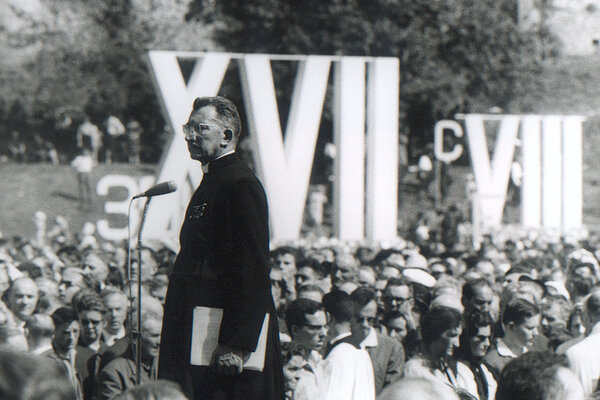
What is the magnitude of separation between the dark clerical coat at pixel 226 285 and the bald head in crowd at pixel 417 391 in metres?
1.38

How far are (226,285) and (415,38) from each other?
2855cm

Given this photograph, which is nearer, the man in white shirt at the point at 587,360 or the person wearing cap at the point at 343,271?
the man in white shirt at the point at 587,360

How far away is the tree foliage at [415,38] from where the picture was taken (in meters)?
31.5

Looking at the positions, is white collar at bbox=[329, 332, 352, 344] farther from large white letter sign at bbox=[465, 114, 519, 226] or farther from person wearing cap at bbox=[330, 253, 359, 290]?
large white letter sign at bbox=[465, 114, 519, 226]

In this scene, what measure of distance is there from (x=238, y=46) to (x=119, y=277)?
2329cm

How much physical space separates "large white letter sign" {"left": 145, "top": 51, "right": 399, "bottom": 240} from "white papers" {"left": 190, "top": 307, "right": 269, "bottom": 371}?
11059mm

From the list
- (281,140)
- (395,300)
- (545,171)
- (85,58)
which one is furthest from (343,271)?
(85,58)

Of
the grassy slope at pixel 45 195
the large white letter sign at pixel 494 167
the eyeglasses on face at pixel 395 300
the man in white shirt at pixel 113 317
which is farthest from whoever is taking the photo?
the grassy slope at pixel 45 195

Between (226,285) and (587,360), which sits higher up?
(226,285)

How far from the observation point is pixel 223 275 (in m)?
4.28

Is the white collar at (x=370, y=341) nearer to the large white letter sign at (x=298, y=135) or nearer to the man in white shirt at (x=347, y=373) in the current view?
the man in white shirt at (x=347, y=373)

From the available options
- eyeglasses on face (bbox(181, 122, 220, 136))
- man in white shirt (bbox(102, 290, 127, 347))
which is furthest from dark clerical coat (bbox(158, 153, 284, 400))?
man in white shirt (bbox(102, 290, 127, 347))

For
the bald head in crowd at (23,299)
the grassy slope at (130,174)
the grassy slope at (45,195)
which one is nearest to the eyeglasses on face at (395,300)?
the bald head in crowd at (23,299)

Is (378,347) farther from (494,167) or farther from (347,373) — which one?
(494,167)
